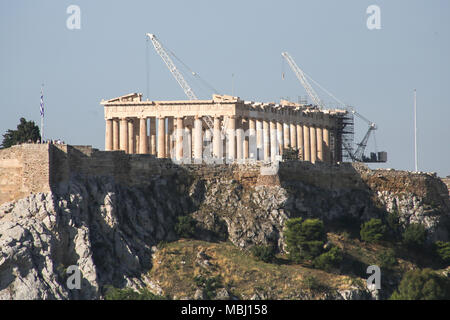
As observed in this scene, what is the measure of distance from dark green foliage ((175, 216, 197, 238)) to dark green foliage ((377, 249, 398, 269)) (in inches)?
815

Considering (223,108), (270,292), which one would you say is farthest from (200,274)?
(223,108)

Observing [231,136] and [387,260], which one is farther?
[231,136]

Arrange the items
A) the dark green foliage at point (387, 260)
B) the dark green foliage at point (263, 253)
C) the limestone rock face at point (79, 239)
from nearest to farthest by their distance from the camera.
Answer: the limestone rock face at point (79, 239), the dark green foliage at point (263, 253), the dark green foliage at point (387, 260)

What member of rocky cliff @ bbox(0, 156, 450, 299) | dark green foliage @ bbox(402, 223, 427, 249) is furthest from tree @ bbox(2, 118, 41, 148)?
dark green foliage @ bbox(402, 223, 427, 249)

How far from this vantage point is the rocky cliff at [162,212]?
152m

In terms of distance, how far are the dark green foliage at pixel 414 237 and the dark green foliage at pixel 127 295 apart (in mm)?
37283

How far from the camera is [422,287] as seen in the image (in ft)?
525

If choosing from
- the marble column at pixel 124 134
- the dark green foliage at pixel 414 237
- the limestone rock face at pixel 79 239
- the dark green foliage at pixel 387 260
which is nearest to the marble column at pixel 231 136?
the marble column at pixel 124 134

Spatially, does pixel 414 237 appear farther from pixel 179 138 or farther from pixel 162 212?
pixel 179 138

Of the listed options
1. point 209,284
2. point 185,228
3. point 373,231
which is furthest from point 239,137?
point 209,284

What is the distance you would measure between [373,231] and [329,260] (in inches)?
484

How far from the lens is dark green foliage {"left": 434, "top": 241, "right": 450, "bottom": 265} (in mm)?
178000

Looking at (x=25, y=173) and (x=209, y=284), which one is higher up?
(x=25, y=173)

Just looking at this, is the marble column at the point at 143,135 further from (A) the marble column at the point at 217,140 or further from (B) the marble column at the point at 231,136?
(B) the marble column at the point at 231,136
